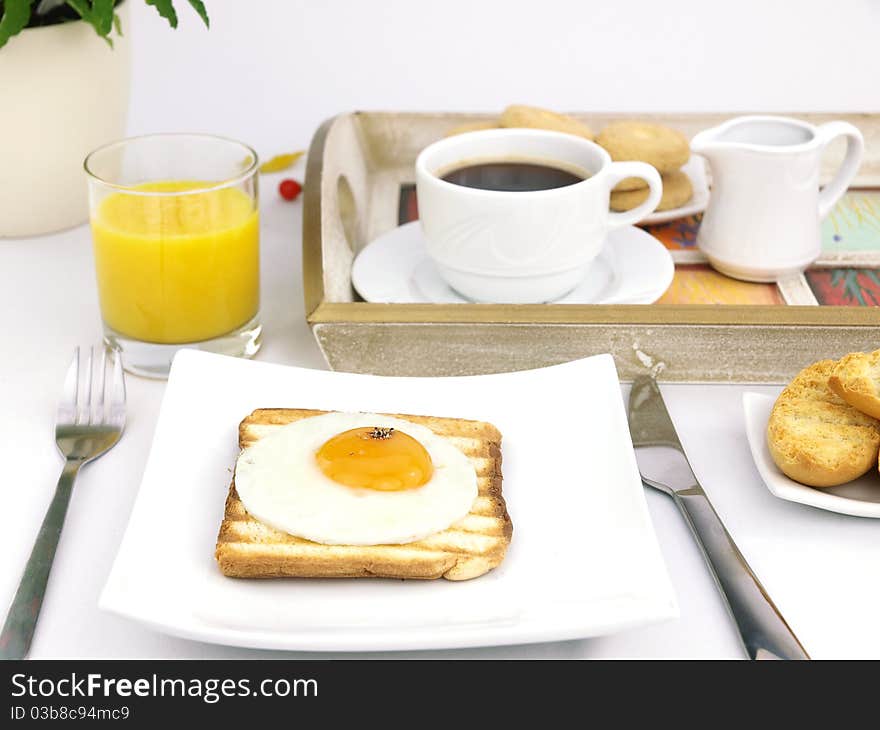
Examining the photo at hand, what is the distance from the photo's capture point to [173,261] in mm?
1372

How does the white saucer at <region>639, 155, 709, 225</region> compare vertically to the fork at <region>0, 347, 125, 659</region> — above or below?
above

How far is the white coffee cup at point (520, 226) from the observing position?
139cm

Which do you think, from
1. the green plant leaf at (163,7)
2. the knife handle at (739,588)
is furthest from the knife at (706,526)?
the green plant leaf at (163,7)

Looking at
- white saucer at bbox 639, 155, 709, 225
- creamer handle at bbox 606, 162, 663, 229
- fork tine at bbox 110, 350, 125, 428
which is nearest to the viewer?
fork tine at bbox 110, 350, 125, 428

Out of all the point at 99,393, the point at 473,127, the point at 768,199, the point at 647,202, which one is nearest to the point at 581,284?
the point at 647,202

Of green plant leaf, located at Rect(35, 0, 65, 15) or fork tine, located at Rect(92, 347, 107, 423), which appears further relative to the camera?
green plant leaf, located at Rect(35, 0, 65, 15)

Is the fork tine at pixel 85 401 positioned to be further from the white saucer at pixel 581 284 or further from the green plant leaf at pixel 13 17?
the green plant leaf at pixel 13 17

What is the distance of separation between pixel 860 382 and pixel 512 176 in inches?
22.7

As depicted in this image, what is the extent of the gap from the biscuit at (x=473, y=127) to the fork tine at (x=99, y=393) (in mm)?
724

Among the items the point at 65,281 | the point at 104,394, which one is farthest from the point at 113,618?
the point at 65,281

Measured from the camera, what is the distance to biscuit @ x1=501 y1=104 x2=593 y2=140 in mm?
1754

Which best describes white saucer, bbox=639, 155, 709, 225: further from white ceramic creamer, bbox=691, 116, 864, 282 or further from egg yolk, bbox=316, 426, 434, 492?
egg yolk, bbox=316, 426, 434, 492

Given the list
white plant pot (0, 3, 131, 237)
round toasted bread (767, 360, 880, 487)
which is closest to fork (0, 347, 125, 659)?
white plant pot (0, 3, 131, 237)

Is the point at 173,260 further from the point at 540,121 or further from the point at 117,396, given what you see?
the point at 540,121
